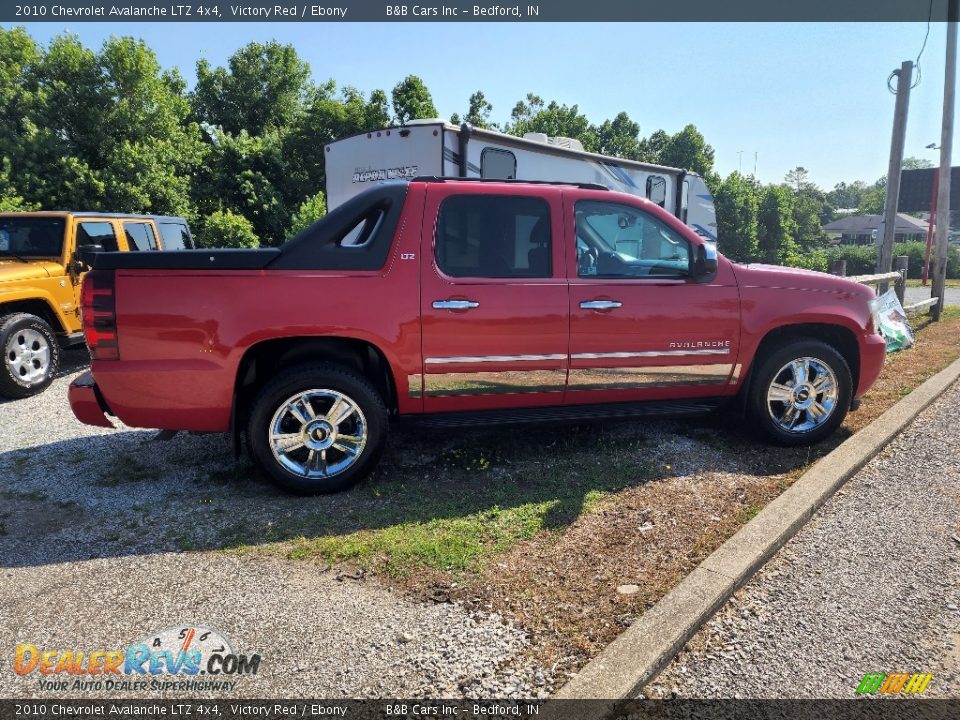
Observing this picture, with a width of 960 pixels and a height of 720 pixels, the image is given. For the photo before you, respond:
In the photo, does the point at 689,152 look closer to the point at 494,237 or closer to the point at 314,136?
the point at 314,136

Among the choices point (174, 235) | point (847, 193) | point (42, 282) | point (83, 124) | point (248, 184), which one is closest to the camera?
point (42, 282)

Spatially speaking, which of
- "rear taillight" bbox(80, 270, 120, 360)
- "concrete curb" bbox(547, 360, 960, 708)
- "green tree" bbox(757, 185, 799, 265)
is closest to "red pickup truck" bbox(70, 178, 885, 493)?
"rear taillight" bbox(80, 270, 120, 360)

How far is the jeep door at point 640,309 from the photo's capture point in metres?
4.16

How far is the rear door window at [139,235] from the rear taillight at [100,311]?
4827mm

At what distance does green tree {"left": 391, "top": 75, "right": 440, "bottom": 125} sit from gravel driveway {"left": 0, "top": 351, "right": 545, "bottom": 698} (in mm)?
26946

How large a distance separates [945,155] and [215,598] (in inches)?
571

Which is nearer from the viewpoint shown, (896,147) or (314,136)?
(896,147)

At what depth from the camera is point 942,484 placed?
4.06m

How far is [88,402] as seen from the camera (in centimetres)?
371

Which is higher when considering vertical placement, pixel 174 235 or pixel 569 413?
pixel 174 235

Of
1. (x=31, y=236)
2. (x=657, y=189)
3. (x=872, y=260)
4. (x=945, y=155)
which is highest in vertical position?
(x=945, y=155)

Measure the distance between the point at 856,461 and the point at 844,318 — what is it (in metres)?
1.08

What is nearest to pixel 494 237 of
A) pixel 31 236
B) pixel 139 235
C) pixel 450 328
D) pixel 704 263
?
pixel 450 328

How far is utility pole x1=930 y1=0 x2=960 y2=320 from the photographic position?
11.2 m
